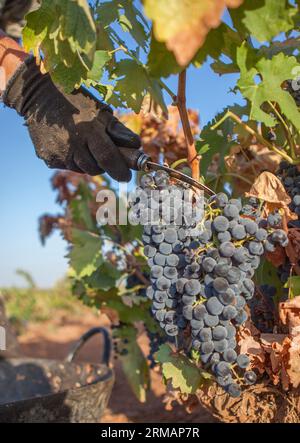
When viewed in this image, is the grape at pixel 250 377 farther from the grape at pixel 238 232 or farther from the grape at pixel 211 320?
the grape at pixel 238 232

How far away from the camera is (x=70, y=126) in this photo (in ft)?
4.72

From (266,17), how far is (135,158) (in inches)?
22.3

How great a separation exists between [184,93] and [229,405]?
85cm

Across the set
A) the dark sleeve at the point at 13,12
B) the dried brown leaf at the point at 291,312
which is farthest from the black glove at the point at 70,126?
the dark sleeve at the point at 13,12

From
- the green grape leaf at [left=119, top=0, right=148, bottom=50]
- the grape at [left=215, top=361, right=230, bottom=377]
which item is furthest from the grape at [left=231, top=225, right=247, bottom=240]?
the green grape leaf at [left=119, top=0, right=148, bottom=50]

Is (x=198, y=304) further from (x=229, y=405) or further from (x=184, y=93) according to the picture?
(x=184, y=93)

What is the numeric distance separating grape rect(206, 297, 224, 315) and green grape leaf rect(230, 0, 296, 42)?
0.58 metres

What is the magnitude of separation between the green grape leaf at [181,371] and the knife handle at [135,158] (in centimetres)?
52

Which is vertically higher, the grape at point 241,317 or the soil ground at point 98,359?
the grape at point 241,317

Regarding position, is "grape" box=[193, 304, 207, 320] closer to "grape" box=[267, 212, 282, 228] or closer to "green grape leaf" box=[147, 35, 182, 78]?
"grape" box=[267, 212, 282, 228]

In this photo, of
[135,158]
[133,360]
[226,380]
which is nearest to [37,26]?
[135,158]

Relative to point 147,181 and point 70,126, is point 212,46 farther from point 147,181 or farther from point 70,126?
point 70,126

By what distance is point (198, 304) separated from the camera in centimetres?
125

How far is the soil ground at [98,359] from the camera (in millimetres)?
2670
